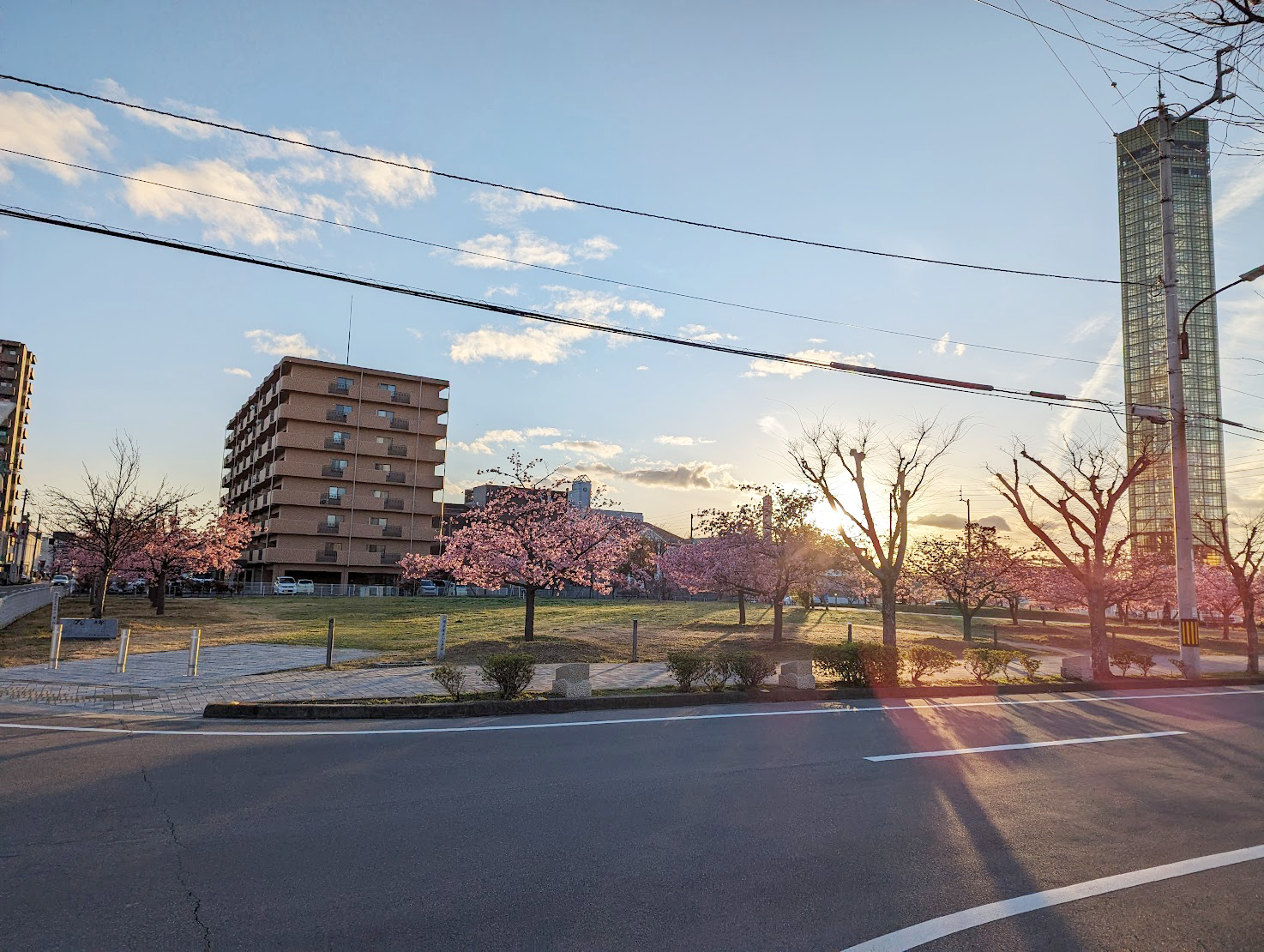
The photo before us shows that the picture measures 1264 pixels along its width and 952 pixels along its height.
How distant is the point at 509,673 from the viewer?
36.7 ft

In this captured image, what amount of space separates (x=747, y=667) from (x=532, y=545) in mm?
11148

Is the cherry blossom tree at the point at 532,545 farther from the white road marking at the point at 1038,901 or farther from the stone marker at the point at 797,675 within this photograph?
the white road marking at the point at 1038,901

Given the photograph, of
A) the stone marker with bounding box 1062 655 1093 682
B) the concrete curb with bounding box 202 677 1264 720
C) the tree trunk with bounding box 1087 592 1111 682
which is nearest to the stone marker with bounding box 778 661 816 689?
the concrete curb with bounding box 202 677 1264 720

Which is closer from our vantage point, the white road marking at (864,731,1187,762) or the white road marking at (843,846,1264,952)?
the white road marking at (843,846,1264,952)

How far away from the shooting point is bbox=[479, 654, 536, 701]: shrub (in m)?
11.2

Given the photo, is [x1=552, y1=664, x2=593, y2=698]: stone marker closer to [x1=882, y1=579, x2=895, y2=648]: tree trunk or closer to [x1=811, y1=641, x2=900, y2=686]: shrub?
[x1=811, y1=641, x2=900, y2=686]: shrub

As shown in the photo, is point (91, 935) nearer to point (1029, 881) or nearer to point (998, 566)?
point (1029, 881)

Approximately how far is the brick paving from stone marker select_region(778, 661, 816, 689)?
6.88ft

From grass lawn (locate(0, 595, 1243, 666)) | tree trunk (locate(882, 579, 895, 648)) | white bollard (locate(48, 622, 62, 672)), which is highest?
tree trunk (locate(882, 579, 895, 648))

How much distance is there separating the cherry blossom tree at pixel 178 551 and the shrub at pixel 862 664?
28.2 meters

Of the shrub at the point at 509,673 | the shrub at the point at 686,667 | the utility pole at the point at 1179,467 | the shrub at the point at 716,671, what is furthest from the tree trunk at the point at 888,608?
the shrub at the point at 509,673

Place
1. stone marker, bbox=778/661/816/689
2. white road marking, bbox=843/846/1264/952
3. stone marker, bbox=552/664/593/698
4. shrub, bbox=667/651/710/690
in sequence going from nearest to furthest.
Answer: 1. white road marking, bbox=843/846/1264/952
2. stone marker, bbox=552/664/593/698
3. shrub, bbox=667/651/710/690
4. stone marker, bbox=778/661/816/689

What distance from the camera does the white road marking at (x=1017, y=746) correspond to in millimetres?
8094

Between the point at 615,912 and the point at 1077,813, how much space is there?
4.27 metres
